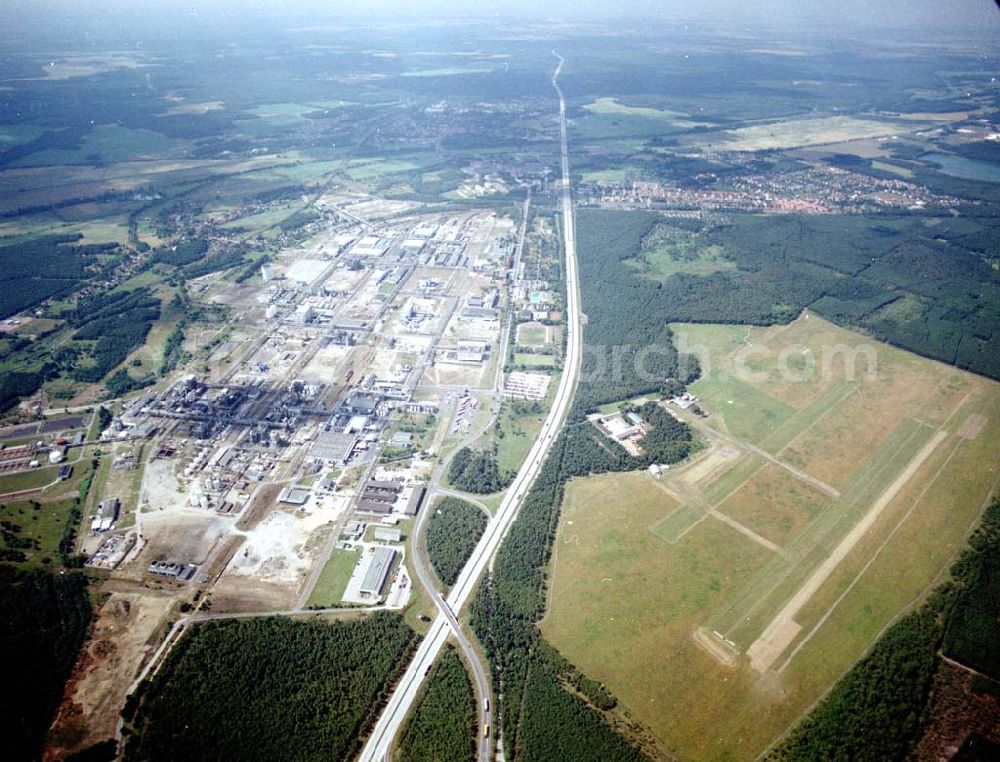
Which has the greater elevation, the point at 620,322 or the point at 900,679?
the point at 620,322

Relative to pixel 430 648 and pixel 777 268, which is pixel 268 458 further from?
pixel 777 268

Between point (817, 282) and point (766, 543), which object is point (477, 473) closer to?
point (766, 543)

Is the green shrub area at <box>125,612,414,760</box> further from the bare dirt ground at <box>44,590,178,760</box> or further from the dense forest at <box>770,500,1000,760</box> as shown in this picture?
the dense forest at <box>770,500,1000,760</box>

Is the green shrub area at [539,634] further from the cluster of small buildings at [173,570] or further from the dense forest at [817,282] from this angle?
the cluster of small buildings at [173,570]

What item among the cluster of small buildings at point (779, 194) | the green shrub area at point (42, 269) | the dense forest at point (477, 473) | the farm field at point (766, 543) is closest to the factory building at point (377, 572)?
the dense forest at point (477, 473)

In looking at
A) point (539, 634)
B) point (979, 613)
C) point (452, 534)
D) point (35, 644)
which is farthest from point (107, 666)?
point (979, 613)

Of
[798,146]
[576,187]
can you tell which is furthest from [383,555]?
[798,146]

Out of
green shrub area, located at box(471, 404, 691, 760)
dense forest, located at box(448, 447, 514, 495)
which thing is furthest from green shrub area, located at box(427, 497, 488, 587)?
green shrub area, located at box(471, 404, 691, 760)
